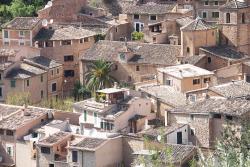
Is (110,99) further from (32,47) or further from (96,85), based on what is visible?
(32,47)

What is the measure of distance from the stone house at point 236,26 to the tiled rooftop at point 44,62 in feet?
25.7

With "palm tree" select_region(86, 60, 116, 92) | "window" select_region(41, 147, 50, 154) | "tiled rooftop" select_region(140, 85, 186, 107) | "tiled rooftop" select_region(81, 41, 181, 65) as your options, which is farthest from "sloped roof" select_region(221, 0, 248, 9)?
"window" select_region(41, 147, 50, 154)

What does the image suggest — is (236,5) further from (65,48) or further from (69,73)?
(69,73)

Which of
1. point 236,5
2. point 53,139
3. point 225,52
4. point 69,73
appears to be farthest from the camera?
point 69,73

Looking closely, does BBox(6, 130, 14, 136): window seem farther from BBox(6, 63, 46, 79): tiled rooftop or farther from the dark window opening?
the dark window opening

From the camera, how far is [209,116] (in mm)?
36125

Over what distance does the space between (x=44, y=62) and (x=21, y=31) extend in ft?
9.81

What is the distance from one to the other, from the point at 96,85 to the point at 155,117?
20.9 ft

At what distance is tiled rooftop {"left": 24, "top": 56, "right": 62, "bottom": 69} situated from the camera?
48062mm

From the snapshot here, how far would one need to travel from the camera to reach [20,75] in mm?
46219

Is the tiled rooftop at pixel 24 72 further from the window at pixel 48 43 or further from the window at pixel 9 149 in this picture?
the window at pixel 9 149

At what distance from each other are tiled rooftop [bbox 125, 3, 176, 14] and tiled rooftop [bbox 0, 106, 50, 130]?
15805mm

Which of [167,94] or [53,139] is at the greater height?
[167,94]

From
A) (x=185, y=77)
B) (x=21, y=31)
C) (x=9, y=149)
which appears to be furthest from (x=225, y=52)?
(x=9, y=149)
